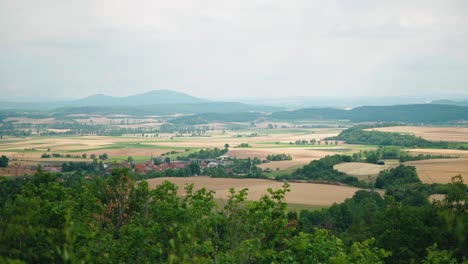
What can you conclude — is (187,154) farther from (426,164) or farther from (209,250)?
(209,250)

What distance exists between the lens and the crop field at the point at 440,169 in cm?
6125

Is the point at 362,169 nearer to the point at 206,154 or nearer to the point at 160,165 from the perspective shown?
the point at 160,165

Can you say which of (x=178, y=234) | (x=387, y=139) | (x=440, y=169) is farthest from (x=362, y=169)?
(x=178, y=234)

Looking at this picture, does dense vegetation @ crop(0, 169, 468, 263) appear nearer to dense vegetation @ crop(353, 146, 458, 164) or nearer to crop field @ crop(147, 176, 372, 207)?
crop field @ crop(147, 176, 372, 207)

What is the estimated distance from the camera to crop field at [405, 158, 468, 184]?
6125 centimetres

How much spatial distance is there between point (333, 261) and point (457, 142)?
353 feet

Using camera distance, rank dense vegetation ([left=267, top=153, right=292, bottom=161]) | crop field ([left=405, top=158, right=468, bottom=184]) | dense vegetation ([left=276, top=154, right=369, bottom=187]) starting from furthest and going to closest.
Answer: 1. dense vegetation ([left=267, top=153, right=292, bottom=161])
2. dense vegetation ([left=276, top=154, right=369, bottom=187])
3. crop field ([left=405, top=158, right=468, bottom=184])

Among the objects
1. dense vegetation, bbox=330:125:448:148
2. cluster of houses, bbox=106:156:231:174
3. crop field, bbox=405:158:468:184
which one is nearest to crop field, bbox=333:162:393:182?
crop field, bbox=405:158:468:184

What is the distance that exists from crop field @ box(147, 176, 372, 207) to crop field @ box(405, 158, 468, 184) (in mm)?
9882

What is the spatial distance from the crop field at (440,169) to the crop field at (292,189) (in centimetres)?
988

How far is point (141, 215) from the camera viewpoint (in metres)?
18.8

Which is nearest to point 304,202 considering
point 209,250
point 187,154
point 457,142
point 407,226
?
point 407,226

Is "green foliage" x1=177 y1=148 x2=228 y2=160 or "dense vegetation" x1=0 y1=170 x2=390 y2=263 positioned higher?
"dense vegetation" x1=0 y1=170 x2=390 y2=263

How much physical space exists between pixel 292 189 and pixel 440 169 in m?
22.4
